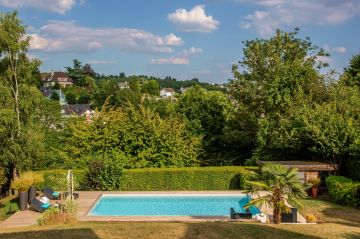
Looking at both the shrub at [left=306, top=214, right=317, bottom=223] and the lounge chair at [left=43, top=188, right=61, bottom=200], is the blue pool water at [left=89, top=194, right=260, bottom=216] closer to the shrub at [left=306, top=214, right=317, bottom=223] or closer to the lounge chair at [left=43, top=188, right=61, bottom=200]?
the lounge chair at [left=43, top=188, right=61, bottom=200]

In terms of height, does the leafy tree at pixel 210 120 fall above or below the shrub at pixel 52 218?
above

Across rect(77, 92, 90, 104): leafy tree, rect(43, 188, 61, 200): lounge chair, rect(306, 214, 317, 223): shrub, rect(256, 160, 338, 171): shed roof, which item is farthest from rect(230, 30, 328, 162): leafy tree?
rect(77, 92, 90, 104): leafy tree

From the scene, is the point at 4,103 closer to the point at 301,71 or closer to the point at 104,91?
the point at 301,71

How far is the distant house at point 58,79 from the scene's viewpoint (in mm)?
138363

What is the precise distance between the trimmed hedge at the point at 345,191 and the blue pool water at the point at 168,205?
3.86 m

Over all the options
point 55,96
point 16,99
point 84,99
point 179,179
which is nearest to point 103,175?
point 179,179

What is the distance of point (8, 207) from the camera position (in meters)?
18.7

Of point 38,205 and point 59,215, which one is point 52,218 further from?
point 38,205

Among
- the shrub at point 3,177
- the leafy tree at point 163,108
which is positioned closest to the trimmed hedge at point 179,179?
the shrub at point 3,177

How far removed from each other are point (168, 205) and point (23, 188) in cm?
691

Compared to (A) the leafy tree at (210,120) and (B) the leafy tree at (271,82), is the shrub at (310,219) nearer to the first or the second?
(B) the leafy tree at (271,82)

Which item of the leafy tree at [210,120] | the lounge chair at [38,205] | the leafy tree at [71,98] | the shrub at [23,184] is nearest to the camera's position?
the lounge chair at [38,205]

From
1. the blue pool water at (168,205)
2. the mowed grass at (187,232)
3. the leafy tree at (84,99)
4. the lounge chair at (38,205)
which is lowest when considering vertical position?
the blue pool water at (168,205)

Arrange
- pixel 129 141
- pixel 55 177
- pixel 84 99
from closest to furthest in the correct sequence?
1. pixel 55 177
2. pixel 129 141
3. pixel 84 99
